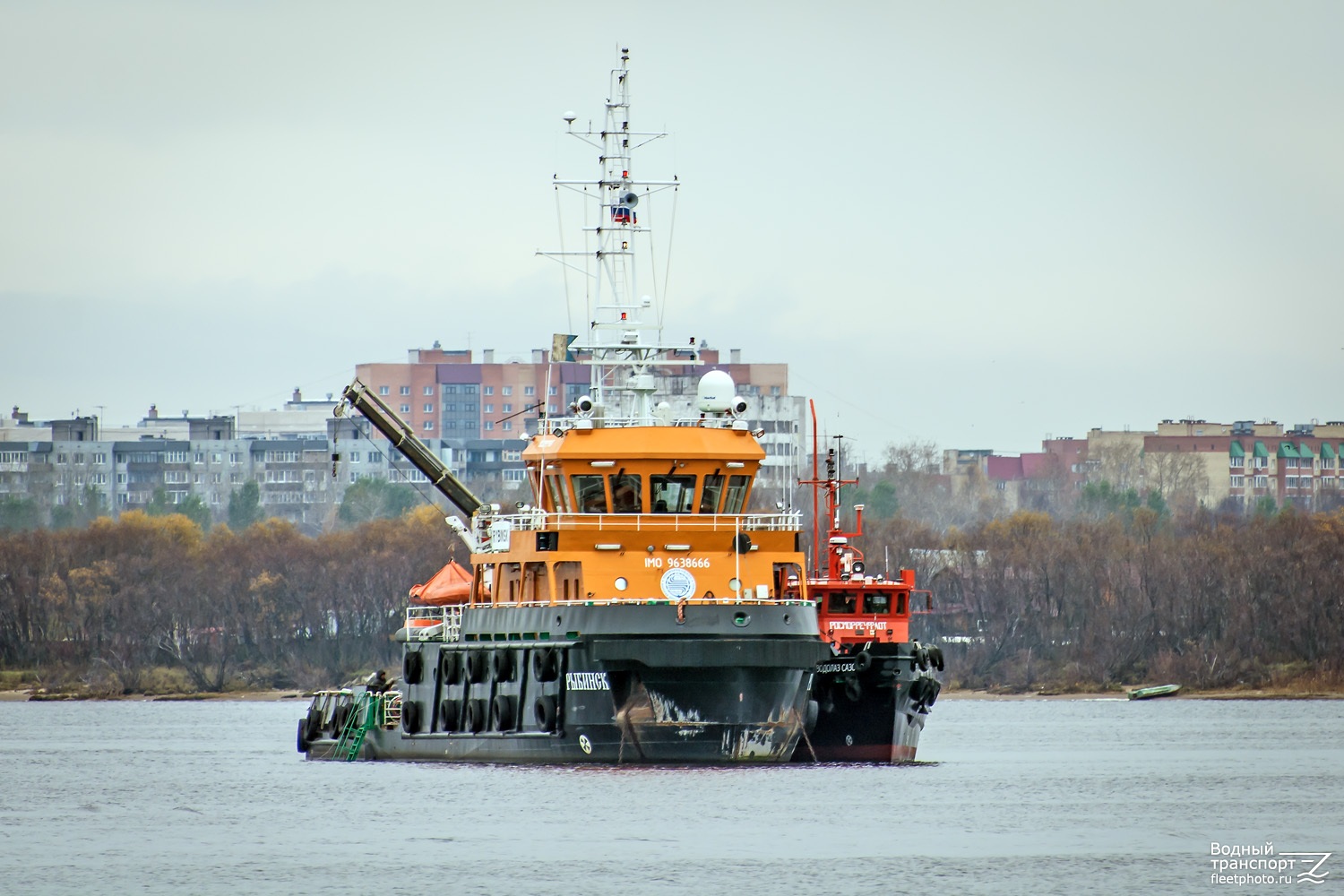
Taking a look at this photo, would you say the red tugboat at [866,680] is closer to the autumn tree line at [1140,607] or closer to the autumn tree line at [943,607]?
Answer: the autumn tree line at [943,607]

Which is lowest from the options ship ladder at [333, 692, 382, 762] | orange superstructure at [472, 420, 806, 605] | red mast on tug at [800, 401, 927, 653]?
ship ladder at [333, 692, 382, 762]

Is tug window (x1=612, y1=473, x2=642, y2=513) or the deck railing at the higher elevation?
tug window (x1=612, y1=473, x2=642, y2=513)

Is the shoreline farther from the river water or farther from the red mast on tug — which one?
the red mast on tug

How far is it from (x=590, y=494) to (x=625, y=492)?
0.86 meters

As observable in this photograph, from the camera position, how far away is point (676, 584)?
188 ft

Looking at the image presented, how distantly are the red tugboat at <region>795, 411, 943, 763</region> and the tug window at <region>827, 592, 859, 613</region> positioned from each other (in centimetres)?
2

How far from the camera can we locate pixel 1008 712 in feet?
371

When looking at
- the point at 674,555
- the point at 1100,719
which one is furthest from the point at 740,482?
the point at 1100,719

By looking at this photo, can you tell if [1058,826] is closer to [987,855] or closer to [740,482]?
[987,855]

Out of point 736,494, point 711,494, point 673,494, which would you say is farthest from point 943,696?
point 673,494

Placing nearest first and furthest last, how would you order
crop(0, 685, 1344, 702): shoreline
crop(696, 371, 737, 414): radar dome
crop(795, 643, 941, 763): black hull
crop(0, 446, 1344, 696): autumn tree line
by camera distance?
crop(696, 371, 737, 414): radar dome < crop(795, 643, 941, 763): black hull < crop(0, 685, 1344, 702): shoreline < crop(0, 446, 1344, 696): autumn tree line

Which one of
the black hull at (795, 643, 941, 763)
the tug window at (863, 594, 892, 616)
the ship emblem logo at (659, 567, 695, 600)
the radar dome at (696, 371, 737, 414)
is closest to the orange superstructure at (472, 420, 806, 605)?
the ship emblem logo at (659, 567, 695, 600)

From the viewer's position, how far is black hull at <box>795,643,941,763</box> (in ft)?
205

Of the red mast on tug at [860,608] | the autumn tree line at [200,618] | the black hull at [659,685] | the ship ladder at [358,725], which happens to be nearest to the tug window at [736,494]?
the black hull at [659,685]
